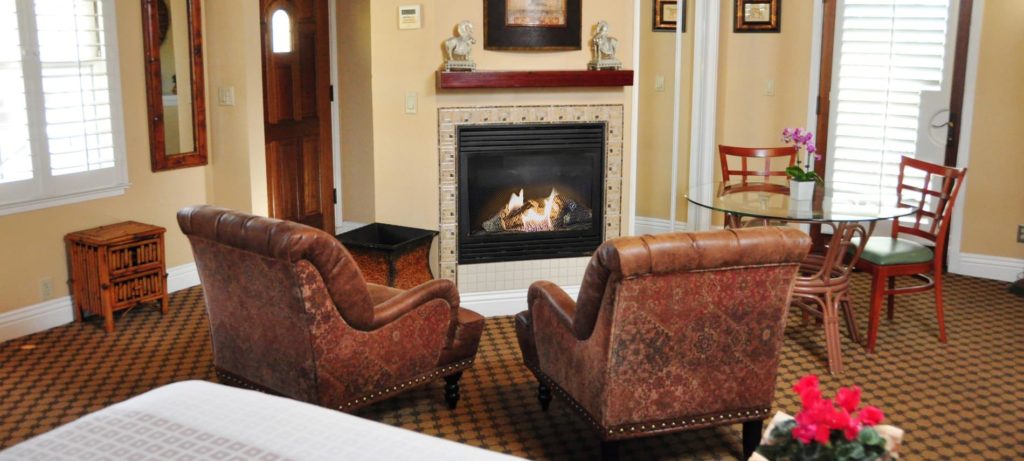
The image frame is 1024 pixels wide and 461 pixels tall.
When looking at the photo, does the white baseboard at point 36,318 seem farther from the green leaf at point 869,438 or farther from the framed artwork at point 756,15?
the framed artwork at point 756,15

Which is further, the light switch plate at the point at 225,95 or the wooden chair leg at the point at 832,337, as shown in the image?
the light switch plate at the point at 225,95

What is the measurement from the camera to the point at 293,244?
10.5 ft

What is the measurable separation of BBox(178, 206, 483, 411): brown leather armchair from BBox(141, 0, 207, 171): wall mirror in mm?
2233

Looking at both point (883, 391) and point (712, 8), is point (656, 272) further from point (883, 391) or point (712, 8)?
point (712, 8)

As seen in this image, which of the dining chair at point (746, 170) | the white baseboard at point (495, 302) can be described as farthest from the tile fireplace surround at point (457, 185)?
the dining chair at point (746, 170)

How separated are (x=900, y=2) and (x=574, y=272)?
276 cm

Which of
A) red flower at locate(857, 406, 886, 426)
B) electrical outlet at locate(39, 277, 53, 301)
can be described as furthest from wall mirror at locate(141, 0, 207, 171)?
red flower at locate(857, 406, 886, 426)

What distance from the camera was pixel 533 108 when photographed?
17.4 ft

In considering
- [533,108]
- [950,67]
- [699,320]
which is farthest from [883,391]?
[950,67]

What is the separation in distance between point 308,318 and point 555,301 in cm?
89

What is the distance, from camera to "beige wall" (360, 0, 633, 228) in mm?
5094

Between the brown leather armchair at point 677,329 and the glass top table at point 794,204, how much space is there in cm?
124

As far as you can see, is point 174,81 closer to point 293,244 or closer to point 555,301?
point 293,244

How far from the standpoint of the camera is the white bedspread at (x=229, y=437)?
2.04 meters
